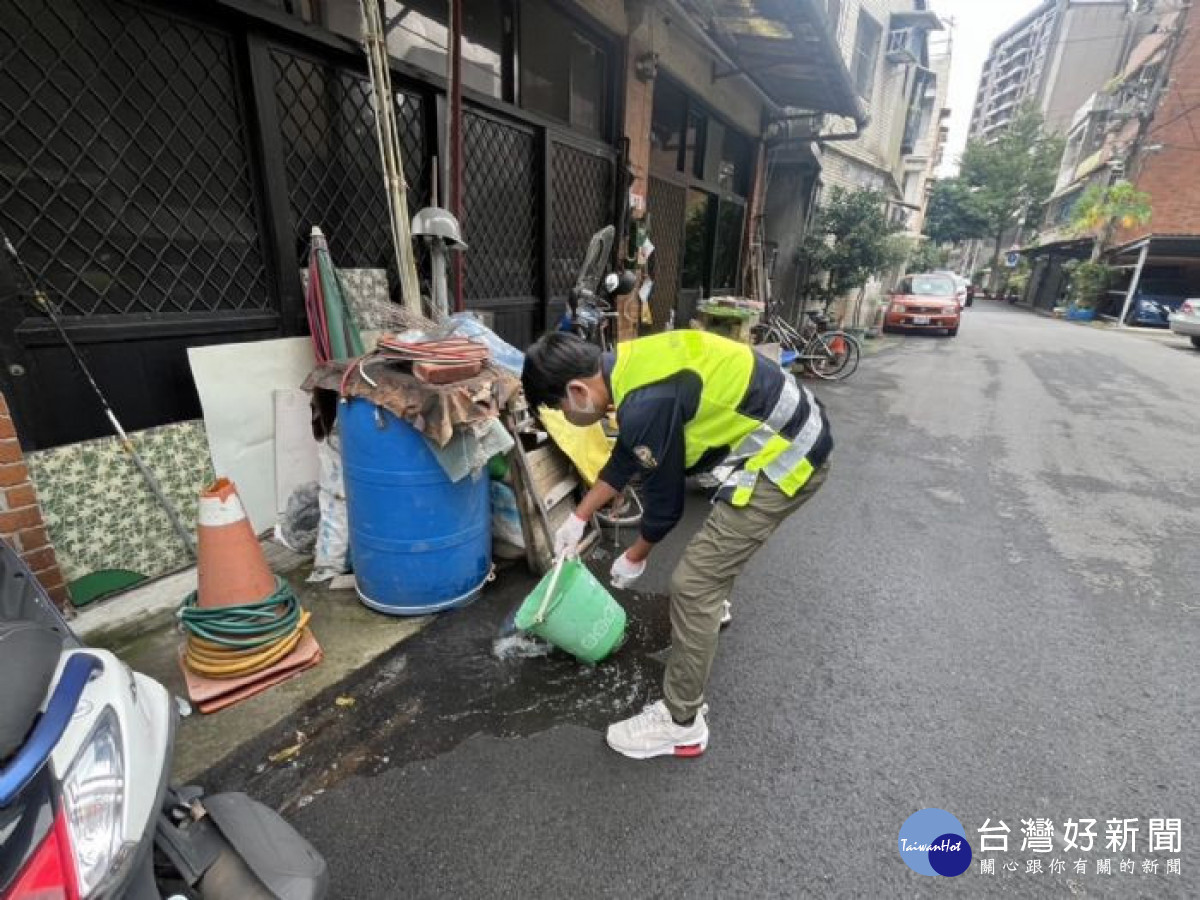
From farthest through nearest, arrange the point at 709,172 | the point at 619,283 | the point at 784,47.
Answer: the point at 709,172 → the point at 784,47 → the point at 619,283

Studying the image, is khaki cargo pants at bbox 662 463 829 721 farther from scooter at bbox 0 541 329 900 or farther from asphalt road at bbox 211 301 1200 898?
scooter at bbox 0 541 329 900

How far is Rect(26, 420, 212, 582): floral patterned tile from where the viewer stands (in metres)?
2.54

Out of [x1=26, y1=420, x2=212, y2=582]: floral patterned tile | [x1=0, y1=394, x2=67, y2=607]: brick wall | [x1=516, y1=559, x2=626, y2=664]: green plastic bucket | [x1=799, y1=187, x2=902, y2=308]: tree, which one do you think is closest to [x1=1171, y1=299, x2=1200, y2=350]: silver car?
[x1=799, y1=187, x2=902, y2=308]: tree

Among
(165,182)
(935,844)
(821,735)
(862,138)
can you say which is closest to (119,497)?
(165,182)

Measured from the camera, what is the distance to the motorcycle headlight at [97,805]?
0.91 m

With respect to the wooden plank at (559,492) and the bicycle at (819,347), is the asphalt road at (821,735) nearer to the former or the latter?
the wooden plank at (559,492)

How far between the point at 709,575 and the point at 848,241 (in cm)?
1213

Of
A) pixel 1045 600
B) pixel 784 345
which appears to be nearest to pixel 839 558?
pixel 1045 600

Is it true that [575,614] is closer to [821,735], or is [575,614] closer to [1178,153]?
[821,735]

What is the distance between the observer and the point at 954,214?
37.2 metres

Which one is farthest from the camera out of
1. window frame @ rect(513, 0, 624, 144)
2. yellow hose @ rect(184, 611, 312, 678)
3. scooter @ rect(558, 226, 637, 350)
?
scooter @ rect(558, 226, 637, 350)

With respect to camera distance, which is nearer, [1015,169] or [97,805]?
[97,805]

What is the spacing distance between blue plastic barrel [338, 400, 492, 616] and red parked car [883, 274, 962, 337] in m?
16.5

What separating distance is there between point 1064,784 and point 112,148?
4616 millimetres
